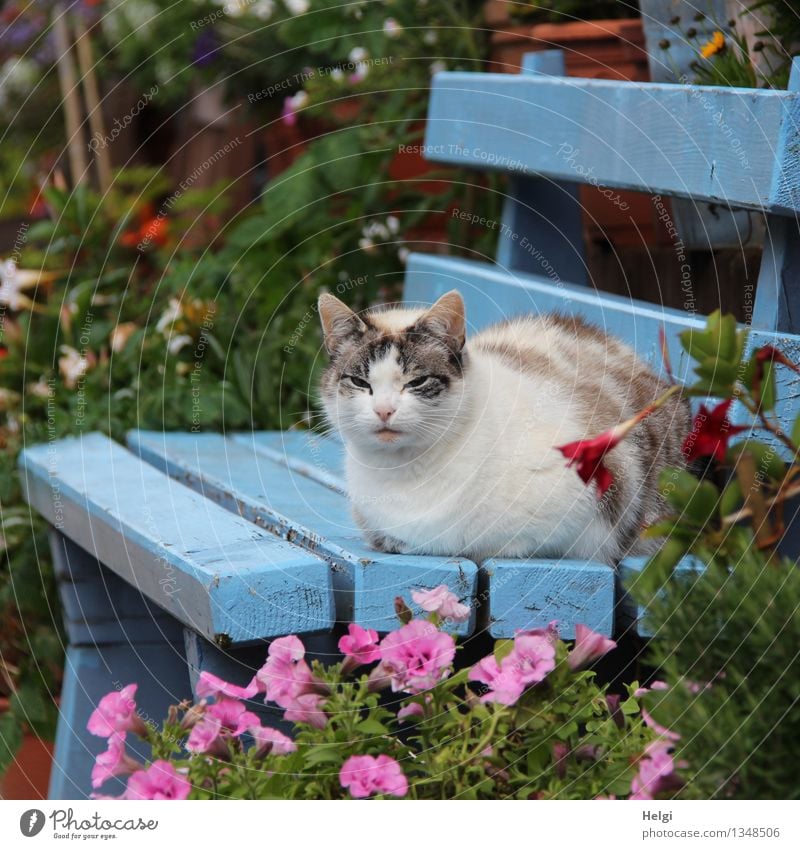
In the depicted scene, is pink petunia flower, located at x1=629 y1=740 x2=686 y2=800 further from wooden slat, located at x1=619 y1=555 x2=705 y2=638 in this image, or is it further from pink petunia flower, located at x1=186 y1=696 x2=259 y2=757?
pink petunia flower, located at x1=186 y1=696 x2=259 y2=757

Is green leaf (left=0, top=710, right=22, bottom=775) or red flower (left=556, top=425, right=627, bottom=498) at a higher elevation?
red flower (left=556, top=425, right=627, bottom=498)

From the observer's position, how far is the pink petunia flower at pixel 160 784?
5.49 feet

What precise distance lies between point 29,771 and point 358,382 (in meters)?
1.60

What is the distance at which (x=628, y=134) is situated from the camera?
2393 millimetres

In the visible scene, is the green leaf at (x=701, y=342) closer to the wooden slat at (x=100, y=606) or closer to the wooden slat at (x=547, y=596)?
the wooden slat at (x=547, y=596)

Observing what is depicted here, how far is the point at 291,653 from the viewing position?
177 centimetres

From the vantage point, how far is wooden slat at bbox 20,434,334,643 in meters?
1.88

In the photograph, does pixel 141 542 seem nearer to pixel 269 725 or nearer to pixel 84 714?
pixel 269 725

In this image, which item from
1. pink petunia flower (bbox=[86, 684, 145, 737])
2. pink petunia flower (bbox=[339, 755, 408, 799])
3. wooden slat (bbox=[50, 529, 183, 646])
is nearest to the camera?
pink petunia flower (bbox=[339, 755, 408, 799])

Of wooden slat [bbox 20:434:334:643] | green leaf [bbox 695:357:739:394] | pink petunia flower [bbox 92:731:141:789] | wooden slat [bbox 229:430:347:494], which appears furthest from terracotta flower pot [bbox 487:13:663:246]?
pink petunia flower [bbox 92:731:141:789]

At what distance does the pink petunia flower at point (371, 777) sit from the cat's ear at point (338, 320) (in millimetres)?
850

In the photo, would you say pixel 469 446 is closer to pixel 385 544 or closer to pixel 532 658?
pixel 385 544

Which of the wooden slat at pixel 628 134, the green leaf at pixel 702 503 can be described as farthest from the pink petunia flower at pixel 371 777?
the wooden slat at pixel 628 134
